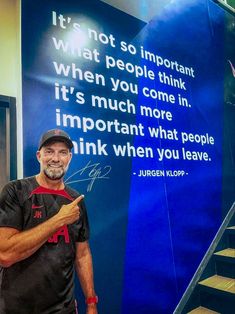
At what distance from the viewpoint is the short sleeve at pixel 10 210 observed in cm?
141

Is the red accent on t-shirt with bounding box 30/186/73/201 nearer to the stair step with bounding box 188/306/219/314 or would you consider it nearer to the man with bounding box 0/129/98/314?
the man with bounding box 0/129/98/314

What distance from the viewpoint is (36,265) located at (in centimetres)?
145

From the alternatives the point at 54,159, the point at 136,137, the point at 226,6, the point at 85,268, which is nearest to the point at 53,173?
the point at 54,159

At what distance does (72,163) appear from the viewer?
201 centimetres

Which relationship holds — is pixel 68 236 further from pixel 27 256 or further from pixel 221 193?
pixel 221 193

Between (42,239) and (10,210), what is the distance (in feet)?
0.71

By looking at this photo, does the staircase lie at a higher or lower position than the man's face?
lower

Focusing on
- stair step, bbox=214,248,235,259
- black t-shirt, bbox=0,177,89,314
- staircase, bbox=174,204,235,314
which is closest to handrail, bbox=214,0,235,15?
staircase, bbox=174,204,235,314

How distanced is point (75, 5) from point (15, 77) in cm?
75

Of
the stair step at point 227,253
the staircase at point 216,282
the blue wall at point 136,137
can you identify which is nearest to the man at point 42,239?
the blue wall at point 136,137

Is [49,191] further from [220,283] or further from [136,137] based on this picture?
[220,283]

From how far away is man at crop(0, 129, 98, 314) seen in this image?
1394mm
